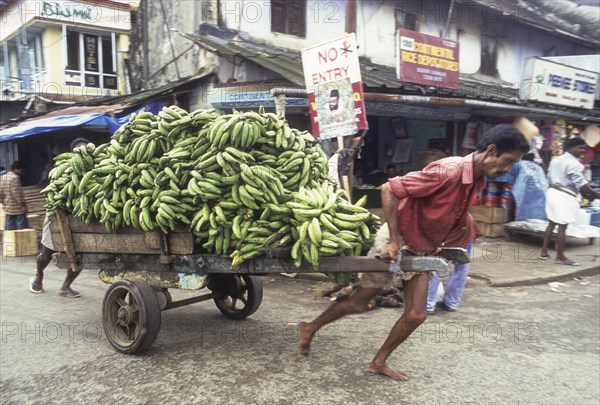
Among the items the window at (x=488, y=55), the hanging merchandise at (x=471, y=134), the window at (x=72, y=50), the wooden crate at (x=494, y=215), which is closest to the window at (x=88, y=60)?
Result: the window at (x=72, y=50)

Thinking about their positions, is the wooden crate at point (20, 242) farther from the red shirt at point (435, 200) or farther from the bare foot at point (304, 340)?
the red shirt at point (435, 200)

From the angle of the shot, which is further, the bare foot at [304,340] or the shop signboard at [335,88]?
the shop signboard at [335,88]

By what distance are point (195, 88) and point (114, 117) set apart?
169 centimetres

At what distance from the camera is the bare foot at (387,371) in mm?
3311

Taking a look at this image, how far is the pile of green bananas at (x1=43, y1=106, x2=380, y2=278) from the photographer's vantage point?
121 inches

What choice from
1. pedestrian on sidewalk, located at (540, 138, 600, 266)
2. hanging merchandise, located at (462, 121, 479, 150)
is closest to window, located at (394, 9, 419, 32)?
hanging merchandise, located at (462, 121, 479, 150)

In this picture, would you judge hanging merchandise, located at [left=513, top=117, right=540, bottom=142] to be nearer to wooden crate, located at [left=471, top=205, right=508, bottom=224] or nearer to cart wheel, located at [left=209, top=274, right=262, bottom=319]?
wooden crate, located at [left=471, top=205, right=508, bottom=224]

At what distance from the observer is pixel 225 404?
2.98 metres

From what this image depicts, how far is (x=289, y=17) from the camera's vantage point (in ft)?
34.1

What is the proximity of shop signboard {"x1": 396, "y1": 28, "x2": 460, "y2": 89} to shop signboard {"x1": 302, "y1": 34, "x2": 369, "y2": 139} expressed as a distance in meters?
2.22

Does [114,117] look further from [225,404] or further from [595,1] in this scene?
[595,1]

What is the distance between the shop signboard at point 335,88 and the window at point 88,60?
36.7 ft

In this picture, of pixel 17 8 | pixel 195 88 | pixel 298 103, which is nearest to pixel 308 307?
pixel 298 103

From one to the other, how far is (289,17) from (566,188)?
680cm
